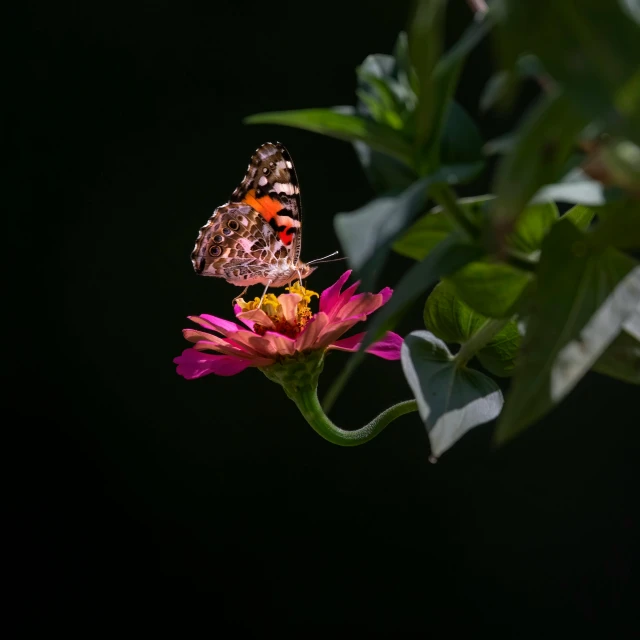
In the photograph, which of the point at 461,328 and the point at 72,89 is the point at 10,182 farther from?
the point at 461,328

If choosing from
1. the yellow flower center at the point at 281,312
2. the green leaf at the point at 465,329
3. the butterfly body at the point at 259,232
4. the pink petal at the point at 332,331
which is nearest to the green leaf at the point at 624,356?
the green leaf at the point at 465,329

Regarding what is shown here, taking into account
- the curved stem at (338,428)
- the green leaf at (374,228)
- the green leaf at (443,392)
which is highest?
the green leaf at (374,228)

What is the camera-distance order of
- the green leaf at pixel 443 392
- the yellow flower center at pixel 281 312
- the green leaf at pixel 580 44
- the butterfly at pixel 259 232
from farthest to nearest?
1. the butterfly at pixel 259 232
2. the yellow flower center at pixel 281 312
3. the green leaf at pixel 443 392
4. the green leaf at pixel 580 44

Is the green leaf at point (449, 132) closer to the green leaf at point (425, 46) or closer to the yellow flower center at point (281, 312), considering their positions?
the green leaf at point (425, 46)

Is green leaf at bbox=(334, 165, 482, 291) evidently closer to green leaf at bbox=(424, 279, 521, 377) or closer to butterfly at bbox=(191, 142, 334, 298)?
green leaf at bbox=(424, 279, 521, 377)

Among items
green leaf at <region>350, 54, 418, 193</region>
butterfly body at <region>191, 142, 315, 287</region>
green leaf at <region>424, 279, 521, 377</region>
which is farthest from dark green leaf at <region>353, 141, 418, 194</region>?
butterfly body at <region>191, 142, 315, 287</region>

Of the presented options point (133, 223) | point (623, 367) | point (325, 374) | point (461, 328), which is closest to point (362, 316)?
point (461, 328)

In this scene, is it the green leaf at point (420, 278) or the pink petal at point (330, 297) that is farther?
the pink petal at point (330, 297)
